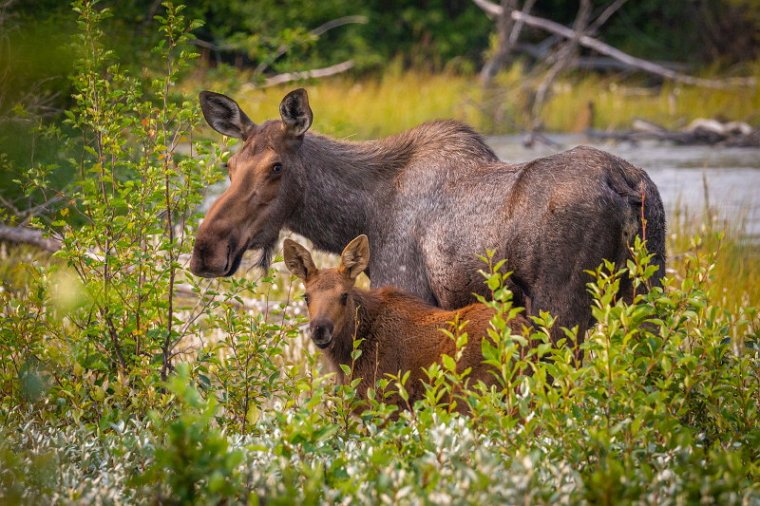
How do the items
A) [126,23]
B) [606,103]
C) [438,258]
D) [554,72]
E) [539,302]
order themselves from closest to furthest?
[539,302] < [438,258] < [126,23] < [554,72] < [606,103]

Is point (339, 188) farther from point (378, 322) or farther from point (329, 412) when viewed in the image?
point (329, 412)

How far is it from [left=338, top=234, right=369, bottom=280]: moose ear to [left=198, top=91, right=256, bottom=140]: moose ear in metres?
1.07

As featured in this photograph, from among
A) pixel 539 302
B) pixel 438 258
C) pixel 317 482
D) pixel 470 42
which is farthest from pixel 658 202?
pixel 470 42

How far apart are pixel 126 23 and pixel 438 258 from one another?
4899 mm

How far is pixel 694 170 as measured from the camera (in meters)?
14.8

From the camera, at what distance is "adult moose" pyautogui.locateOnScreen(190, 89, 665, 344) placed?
5691mm

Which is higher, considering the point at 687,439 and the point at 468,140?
the point at 468,140

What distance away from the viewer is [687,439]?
151 inches

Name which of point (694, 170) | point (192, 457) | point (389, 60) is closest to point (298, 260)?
point (192, 457)

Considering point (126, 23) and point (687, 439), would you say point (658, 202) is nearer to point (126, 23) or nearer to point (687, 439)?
point (687, 439)

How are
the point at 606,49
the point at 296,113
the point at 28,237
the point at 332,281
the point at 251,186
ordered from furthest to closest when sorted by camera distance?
the point at 606,49 < the point at 28,237 < the point at 296,113 < the point at 251,186 < the point at 332,281

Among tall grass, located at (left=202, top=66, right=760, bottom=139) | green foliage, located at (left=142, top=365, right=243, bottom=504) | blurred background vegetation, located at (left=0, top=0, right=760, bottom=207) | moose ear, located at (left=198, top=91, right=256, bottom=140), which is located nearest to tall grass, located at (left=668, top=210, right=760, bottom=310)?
blurred background vegetation, located at (left=0, top=0, right=760, bottom=207)

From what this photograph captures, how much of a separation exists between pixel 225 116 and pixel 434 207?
4.59ft

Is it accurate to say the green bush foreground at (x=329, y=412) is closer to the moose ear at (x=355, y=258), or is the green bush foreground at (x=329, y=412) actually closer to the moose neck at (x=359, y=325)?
the moose neck at (x=359, y=325)
